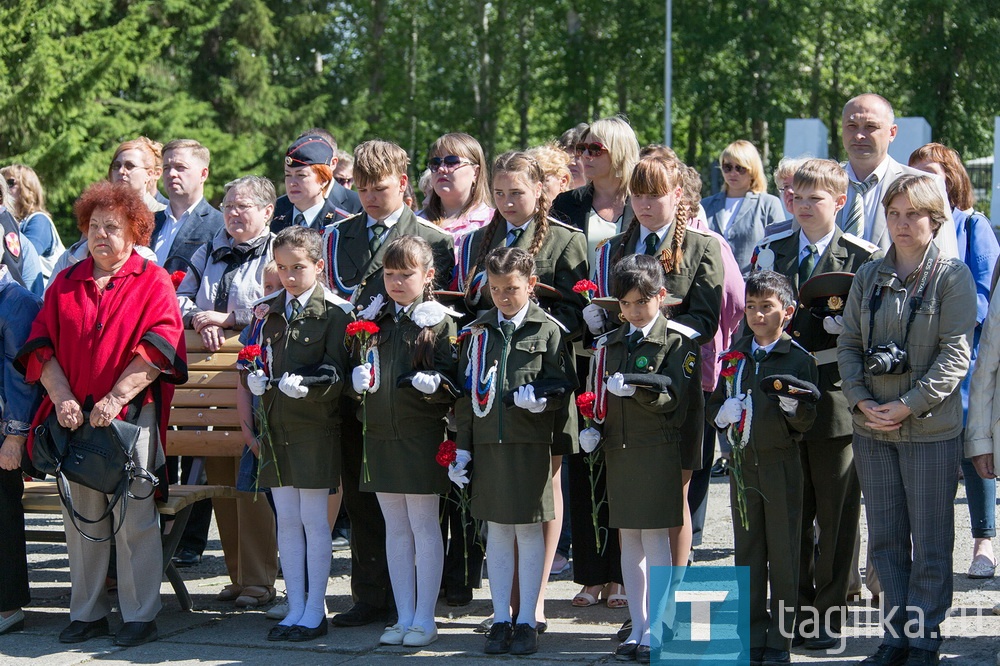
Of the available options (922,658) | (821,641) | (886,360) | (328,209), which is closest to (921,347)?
(886,360)

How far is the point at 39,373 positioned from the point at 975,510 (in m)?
4.68

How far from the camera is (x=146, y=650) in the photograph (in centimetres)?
528

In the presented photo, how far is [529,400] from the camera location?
16.0 feet

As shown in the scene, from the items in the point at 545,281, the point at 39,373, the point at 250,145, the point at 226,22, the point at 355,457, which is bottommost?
the point at 355,457

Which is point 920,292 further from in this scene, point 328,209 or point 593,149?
point 328,209

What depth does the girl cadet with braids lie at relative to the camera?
541cm

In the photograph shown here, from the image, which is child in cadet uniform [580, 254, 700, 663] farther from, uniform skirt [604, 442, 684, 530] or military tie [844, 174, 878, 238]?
military tie [844, 174, 878, 238]

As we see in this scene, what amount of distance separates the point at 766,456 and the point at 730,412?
258 millimetres

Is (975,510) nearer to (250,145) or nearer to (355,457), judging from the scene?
(355,457)

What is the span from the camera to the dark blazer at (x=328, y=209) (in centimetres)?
666

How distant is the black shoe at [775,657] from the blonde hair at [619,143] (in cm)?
240

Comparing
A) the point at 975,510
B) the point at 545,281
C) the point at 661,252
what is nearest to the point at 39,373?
the point at 545,281

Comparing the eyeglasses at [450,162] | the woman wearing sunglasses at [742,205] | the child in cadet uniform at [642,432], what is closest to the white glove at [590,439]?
the child in cadet uniform at [642,432]

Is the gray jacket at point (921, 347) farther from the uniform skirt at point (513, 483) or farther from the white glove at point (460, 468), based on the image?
the white glove at point (460, 468)
